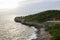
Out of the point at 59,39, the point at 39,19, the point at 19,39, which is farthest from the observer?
the point at 39,19

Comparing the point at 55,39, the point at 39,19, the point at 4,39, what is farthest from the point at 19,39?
the point at 39,19

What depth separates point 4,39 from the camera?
2778 inches

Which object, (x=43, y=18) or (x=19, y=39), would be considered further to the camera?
(x=43, y=18)

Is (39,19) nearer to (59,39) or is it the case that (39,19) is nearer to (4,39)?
(4,39)

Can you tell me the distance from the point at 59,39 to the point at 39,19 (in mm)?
126634

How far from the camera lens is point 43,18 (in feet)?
574

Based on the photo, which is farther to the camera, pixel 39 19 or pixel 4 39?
pixel 39 19

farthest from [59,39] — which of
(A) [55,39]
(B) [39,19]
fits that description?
(B) [39,19]

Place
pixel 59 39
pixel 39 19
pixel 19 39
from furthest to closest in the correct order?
pixel 39 19, pixel 19 39, pixel 59 39

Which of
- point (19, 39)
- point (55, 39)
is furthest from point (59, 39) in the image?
point (19, 39)

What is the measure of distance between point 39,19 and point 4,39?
103 meters

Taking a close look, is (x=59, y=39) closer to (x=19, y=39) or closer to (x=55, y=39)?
(x=55, y=39)

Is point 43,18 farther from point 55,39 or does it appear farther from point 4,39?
point 55,39

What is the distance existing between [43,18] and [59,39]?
13014cm
